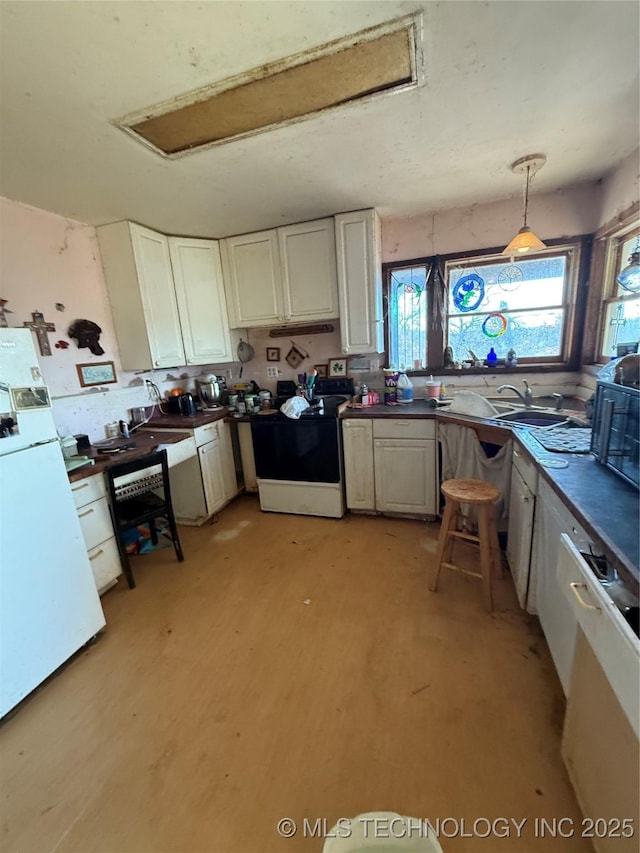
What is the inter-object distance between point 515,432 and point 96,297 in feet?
9.90

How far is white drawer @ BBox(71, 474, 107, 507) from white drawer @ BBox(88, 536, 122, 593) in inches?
12.0

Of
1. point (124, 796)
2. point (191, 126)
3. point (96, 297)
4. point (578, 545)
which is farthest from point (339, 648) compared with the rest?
point (96, 297)

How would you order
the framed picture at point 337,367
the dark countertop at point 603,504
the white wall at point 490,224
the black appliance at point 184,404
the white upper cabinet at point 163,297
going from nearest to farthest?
the dark countertop at point 603,504 → the white wall at point 490,224 → the white upper cabinet at point 163,297 → the black appliance at point 184,404 → the framed picture at point 337,367

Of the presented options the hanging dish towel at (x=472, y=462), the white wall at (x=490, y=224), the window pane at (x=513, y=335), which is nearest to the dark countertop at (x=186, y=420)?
the hanging dish towel at (x=472, y=462)

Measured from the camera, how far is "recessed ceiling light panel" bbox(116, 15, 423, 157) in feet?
3.80

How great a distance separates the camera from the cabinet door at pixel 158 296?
8.41ft

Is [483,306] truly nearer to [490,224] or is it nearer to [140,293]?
[490,224]

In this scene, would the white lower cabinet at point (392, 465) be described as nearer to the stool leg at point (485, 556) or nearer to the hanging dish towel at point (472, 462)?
the hanging dish towel at point (472, 462)

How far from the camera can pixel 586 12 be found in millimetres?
1066

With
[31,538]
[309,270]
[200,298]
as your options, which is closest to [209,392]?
[200,298]

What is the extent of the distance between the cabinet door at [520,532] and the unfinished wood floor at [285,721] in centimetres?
15

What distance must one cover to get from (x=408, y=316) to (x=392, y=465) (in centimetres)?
136

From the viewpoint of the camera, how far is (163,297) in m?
2.73

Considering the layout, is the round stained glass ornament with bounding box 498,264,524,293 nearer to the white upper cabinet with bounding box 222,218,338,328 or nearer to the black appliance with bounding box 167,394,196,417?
the white upper cabinet with bounding box 222,218,338,328
